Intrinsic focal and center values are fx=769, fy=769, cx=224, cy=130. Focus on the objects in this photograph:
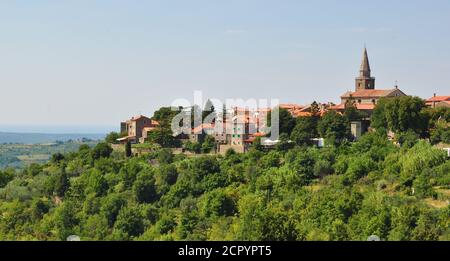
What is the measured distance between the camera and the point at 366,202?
1911cm

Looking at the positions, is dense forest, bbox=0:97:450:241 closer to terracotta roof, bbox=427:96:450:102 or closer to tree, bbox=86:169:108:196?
tree, bbox=86:169:108:196

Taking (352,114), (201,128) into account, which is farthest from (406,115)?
(201,128)

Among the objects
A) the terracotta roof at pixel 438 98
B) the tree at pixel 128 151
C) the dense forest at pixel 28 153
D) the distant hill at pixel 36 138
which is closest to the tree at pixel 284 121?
the tree at pixel 128 151

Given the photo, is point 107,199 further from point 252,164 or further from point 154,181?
point 252,164

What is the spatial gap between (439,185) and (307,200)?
3.73m

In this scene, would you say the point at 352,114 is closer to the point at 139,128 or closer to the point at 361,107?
the point at 361,107

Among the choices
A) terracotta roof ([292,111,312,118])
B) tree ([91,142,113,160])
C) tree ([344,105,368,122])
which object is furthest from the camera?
tree ([91,142,113,160])

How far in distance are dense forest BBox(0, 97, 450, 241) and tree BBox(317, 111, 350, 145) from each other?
1.8 inches

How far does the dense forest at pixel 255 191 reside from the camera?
17984 millimetres

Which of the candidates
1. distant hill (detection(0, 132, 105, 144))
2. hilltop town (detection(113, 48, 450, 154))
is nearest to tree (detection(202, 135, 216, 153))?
hilltop town (detection(113, 48, 450, 154))

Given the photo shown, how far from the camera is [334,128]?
25141mm

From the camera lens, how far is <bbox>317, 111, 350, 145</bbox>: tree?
2506 cm

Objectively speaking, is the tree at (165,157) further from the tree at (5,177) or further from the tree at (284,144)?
the tree at (5,177)
